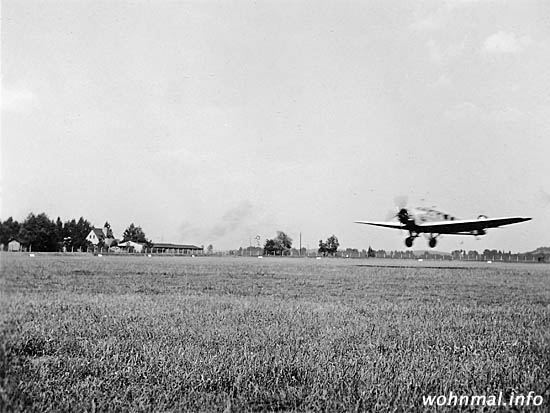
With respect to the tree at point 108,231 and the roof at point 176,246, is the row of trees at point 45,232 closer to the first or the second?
the tree at point 108,231

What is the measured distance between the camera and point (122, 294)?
29.3ft

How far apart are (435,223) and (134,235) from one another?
144 inches

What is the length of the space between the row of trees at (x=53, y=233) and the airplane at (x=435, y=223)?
2.83 m

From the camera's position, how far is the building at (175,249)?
5621mm

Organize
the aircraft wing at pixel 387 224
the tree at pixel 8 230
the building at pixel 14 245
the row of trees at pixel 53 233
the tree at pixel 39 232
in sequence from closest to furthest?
the tree at pixel 8 230, the building at pixel 14 245, the row of trees at pixel 53 233, the tree at pixel 39 232, the aircraft wing at pixel 387 224

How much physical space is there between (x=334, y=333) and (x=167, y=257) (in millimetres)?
2773

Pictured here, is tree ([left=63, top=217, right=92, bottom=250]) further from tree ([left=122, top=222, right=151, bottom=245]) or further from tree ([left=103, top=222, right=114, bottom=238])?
tree ([left=122, top=222, right=151, bottom=245])

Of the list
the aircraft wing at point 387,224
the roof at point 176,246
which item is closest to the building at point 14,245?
the roof at point 176,246

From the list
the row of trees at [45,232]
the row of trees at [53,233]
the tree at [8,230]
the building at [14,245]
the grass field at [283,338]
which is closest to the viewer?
the grass field at [283,338]

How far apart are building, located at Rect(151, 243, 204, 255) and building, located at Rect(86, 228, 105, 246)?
67 cm

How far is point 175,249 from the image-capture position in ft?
19.1

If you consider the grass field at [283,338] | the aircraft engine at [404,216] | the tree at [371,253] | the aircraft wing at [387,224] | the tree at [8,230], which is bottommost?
the grass field at [283,338]

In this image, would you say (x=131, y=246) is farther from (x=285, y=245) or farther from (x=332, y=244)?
(x=332, y=244)

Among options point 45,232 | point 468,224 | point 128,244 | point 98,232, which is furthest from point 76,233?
point 468,224
